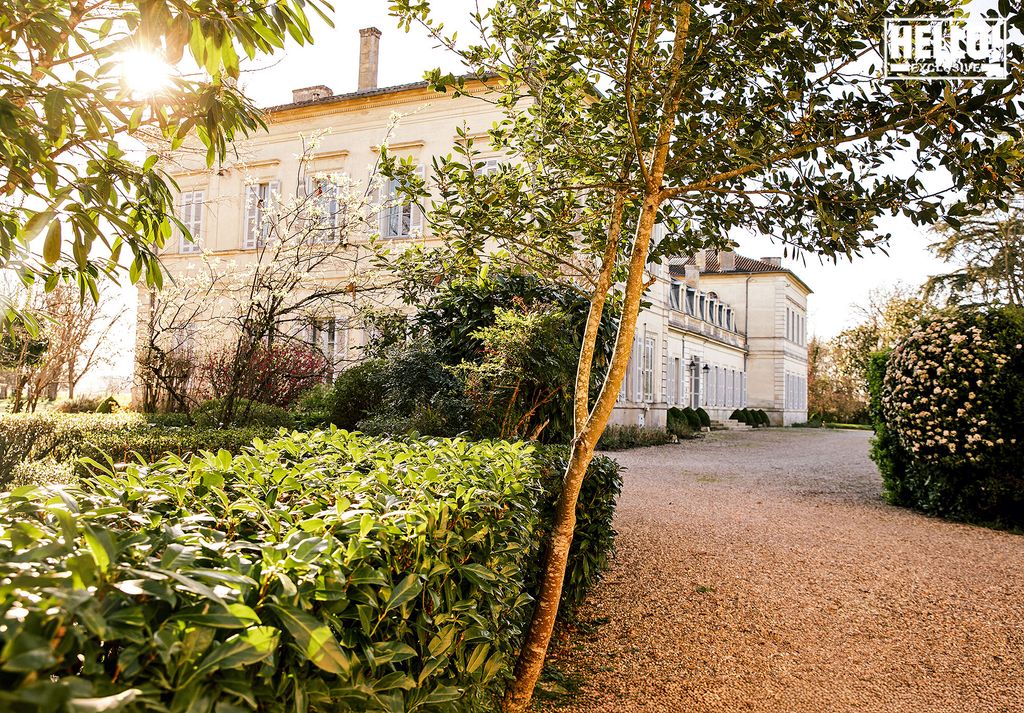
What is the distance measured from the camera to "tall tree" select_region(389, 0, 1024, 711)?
316 centimetres

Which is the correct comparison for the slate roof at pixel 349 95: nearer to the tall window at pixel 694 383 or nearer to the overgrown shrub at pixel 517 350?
the overgrown shrub at pixel 517 350

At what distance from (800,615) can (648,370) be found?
16.4 m

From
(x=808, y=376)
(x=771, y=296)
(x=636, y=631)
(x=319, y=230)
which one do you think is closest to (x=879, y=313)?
(x=771, y=296)

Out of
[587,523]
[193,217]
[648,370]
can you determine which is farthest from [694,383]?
[587,523]

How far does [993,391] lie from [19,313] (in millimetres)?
8511

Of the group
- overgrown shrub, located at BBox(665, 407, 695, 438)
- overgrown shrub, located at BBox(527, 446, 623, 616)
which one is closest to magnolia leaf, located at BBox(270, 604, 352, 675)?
overgrown shrub, located at BBox(527, 446, 623, 616)

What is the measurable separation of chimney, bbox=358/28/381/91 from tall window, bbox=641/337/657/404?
420 inches

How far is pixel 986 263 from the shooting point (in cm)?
1864

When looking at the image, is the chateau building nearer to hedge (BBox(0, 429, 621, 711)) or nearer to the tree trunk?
the tree trunk

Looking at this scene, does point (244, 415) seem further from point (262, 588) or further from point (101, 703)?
point (101, 703)

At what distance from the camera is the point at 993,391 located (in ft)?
24.5

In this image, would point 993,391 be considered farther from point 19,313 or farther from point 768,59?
point 19,313

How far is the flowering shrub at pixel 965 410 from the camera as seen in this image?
293 inches

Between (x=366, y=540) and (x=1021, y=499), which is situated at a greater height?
(x=366, y=540)
